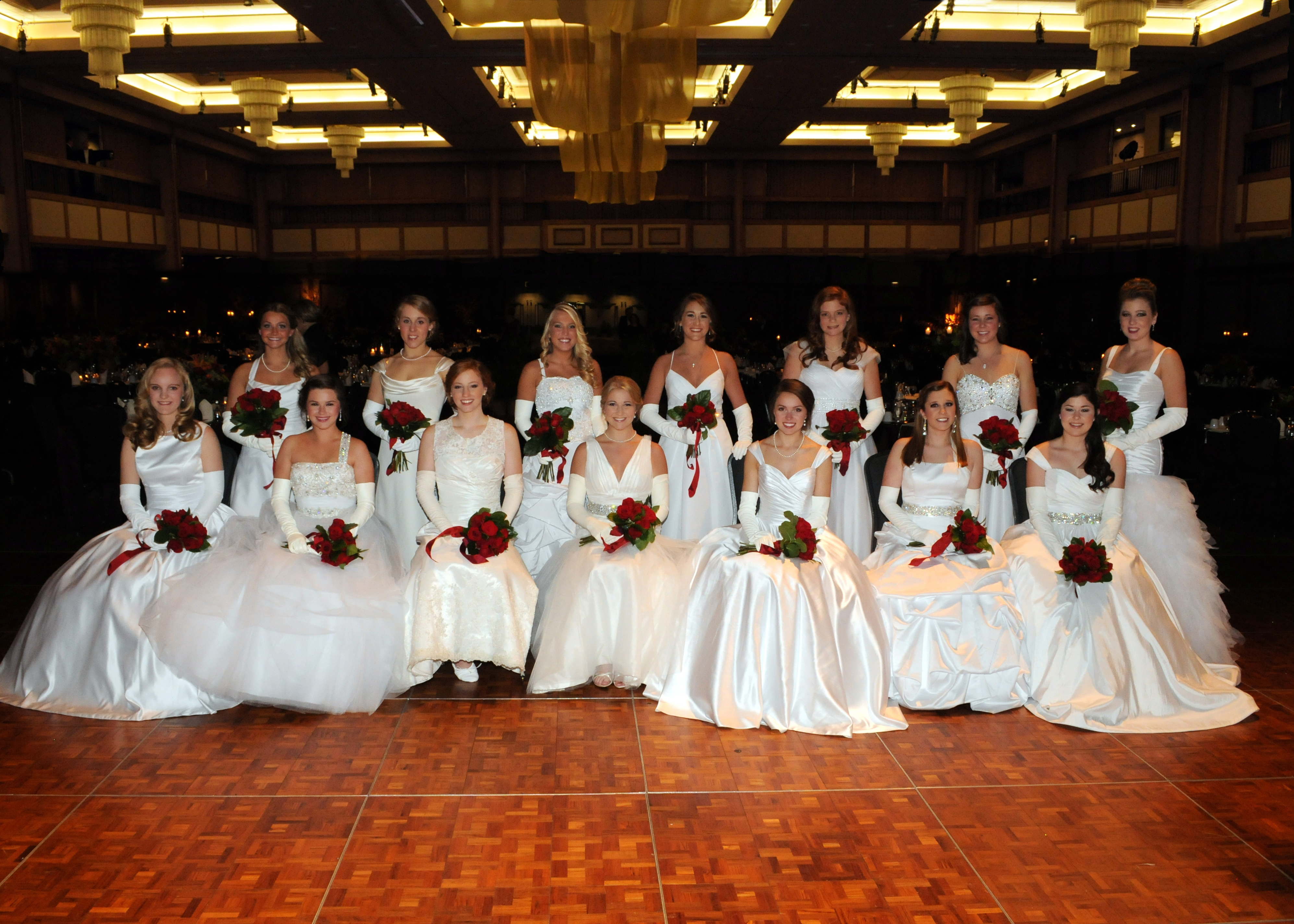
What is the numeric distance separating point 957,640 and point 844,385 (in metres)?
1.59

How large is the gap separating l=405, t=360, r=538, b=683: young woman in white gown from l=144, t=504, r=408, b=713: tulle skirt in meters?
0.14

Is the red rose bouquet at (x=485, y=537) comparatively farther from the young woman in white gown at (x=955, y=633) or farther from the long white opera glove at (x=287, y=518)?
the young woman in white gown at (x=955, y=633)

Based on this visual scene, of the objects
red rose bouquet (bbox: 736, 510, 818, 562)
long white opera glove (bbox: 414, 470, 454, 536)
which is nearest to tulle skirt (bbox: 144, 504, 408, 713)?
long white opera glove (bbox: 414, 470, 454, 536)

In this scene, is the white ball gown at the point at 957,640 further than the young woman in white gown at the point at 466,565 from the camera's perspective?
No

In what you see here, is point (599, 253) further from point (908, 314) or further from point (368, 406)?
point (368, 406)

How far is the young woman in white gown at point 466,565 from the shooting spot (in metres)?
4.32

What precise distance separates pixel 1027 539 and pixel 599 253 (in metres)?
13.9

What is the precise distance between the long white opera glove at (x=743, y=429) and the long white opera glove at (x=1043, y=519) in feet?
3.89

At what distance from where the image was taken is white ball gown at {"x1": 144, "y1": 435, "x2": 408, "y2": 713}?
3971 mm

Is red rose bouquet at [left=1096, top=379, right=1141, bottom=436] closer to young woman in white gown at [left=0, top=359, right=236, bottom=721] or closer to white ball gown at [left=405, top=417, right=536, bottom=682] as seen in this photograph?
white ball gown at [left=405, top=417, right=536, bottom=682]

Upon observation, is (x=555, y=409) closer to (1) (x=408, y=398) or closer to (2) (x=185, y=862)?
(1) (x=408, y=398)

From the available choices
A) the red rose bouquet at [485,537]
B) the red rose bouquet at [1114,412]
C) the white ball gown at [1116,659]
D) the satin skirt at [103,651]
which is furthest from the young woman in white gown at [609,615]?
the red rose bouquet at [1114,412]

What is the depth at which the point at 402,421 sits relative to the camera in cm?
482

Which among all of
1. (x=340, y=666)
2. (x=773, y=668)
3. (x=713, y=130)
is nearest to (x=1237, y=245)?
(x=713, y=130)
